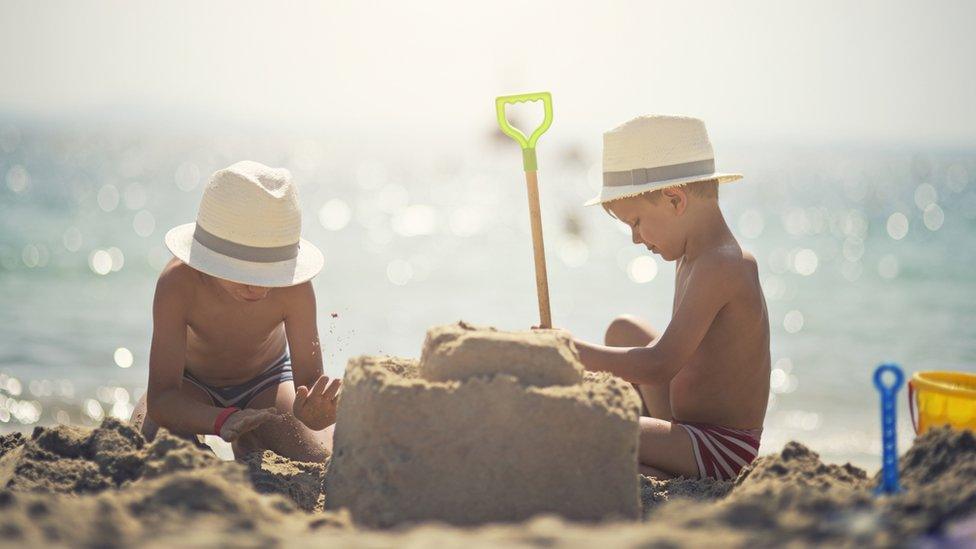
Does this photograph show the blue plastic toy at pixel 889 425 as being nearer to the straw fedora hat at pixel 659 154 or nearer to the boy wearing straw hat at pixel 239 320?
the straw fedora hat at pixel 659 154

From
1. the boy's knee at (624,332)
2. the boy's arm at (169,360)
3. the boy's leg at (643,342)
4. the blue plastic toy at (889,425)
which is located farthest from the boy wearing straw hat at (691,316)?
the boy's arm at (169,360)

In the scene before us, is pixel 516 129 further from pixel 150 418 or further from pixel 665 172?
pixel 150 418

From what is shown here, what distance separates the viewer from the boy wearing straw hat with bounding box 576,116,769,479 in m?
3.32

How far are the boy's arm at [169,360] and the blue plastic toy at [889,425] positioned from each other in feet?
6.97

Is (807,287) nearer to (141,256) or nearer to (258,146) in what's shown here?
(141,256)

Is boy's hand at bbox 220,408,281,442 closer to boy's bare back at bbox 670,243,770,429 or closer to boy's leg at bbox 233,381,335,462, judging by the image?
boy's leg at bbox 233,381,335,462

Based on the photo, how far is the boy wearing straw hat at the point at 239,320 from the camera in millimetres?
3318

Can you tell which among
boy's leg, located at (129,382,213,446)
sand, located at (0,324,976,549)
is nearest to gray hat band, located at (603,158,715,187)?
sand, located at (0,324,976,549)

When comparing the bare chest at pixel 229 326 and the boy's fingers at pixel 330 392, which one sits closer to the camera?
the boy's fingers at pixel 330 392

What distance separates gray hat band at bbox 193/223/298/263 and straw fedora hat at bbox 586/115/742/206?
110 centimetres

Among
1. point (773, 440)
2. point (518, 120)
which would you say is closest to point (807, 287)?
point (773, 440)

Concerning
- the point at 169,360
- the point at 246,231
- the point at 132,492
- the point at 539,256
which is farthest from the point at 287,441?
the point at 132,492

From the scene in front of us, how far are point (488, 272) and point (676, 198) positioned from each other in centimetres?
1030

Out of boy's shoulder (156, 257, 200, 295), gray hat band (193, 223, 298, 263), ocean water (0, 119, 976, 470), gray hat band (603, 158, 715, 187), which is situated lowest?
ocean water (0, 119, 976, 470)
